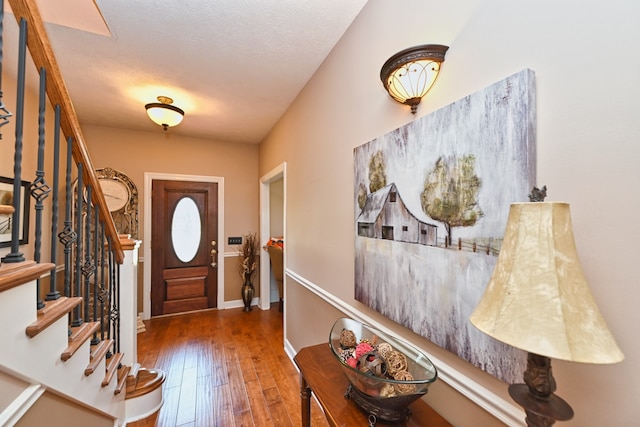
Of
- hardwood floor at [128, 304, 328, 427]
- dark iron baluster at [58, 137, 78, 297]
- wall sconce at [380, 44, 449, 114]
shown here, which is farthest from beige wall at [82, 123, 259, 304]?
wall sconce at [380, 44, 449, 114]

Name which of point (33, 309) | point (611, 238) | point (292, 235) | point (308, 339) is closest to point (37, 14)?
point (33, 309)

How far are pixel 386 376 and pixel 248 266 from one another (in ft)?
11.4

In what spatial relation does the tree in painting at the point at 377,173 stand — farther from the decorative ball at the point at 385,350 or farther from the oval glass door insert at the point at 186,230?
the oval glass door insert at the point at 186,230

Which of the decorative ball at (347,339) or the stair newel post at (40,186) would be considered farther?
the decorative ball at (347,339)

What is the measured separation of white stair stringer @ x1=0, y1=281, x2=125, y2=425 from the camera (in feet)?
2.51

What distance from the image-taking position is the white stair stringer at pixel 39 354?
2.51 ft

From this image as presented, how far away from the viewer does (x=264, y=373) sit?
2.44m

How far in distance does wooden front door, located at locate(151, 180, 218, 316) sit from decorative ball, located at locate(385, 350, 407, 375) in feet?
11.9

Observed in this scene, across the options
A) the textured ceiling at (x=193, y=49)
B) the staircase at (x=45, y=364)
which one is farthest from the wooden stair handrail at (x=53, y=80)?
the textured ceiling at (x=193, y=49)

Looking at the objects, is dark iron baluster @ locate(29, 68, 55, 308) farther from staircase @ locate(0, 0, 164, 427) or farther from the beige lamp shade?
the beige lamp shade

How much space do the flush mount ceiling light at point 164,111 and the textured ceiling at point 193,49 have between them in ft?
0.34

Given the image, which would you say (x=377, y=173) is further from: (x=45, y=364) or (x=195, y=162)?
(x=195, y=162)

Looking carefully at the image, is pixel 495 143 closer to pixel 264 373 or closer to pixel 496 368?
pixel 496 368

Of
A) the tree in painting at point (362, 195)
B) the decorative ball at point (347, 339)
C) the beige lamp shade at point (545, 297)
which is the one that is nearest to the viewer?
the beige lamp shade at point (545, 297)
